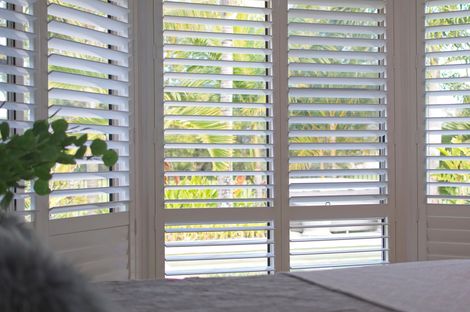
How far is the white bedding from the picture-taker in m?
1.38

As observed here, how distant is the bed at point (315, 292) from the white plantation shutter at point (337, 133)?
1501 millimetres

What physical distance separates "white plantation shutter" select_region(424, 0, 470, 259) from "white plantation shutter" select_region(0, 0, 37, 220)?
1.99 m

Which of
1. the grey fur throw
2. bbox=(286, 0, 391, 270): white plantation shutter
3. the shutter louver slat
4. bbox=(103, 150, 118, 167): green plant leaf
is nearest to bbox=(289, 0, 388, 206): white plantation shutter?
bbox=(286, 0, 391, 270): white plantation shutter

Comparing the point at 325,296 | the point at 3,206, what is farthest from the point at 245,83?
the point at 3,206

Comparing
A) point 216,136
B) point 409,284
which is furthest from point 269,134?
point 409,284

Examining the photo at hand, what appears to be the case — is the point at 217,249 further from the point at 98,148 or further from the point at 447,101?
the point at 98,148

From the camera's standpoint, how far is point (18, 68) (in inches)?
93.4

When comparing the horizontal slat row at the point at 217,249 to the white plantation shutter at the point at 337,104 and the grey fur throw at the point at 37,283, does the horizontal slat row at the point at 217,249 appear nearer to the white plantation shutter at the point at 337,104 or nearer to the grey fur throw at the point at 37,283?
the white plantation shutter at the point at 337,104

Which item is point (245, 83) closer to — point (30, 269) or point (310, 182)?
point (310, 182)

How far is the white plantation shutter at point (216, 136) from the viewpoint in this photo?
309cm

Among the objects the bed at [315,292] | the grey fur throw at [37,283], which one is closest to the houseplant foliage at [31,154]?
the grey fur throw at [37,283]

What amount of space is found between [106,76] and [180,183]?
616mm

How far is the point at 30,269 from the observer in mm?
581

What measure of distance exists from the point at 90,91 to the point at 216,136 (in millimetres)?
654
